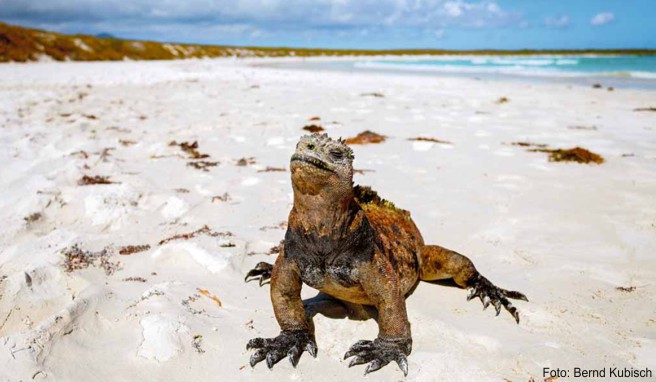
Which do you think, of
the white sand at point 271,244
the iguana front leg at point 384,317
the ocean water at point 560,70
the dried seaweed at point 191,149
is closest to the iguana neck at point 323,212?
the iguana front leg at point 384,317

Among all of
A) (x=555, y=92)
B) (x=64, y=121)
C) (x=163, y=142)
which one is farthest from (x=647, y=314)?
(x=555, y=92)

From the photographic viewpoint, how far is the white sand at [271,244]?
2.66 m

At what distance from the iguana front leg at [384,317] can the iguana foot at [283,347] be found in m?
0.27

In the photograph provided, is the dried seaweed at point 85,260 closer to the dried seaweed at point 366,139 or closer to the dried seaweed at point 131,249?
the dried seaweed at point 131,249

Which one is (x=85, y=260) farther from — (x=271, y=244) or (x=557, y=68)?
(x=557, y=68)

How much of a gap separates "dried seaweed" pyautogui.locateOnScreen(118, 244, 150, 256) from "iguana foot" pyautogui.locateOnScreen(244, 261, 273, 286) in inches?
45.7

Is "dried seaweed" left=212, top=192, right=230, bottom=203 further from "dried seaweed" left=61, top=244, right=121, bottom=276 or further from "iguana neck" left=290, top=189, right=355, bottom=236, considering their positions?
"iguana neck" left=290, top=189, right=355, bottom=236

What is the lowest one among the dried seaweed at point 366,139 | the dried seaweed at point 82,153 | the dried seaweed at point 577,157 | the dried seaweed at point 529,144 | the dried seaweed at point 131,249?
the dried seaweed at point 131,249

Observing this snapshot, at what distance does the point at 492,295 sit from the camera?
3.38m

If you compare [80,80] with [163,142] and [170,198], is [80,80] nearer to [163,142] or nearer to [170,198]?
[163,142]

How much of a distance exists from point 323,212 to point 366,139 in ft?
20.2

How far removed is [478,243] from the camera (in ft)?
14.7

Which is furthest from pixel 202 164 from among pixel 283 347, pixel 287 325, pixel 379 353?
pixel 379 353

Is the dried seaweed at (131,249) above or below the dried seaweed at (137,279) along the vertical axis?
below
